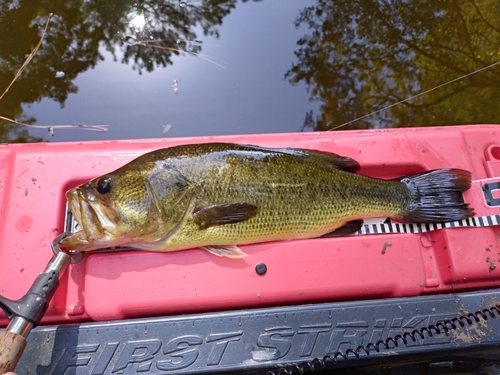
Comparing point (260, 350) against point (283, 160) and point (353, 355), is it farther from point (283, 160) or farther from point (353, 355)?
point (283, 160)

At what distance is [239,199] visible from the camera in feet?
7.47

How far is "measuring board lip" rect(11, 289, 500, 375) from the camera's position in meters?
2.05

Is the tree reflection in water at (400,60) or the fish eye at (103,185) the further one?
the tree reflection in water at (400,60)

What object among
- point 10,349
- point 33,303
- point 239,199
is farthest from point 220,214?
point 10,349

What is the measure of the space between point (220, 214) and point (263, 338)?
0.81 m

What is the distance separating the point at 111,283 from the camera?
2.27 m

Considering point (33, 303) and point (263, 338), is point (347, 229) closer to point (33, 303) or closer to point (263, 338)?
point (263, 338)

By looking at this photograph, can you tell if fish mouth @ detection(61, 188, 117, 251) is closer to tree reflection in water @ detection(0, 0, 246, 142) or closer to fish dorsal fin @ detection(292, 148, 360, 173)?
fish dorsal fin @ detection(292, 148, 360, 173)

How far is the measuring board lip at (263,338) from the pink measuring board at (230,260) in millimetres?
143

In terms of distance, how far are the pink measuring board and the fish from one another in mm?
123

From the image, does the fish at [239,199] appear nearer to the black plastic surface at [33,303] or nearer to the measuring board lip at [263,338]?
the black plastic surface at [33,303]

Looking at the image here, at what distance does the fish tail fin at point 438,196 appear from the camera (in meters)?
2.50

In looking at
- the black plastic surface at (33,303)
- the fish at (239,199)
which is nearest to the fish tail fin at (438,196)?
the fish at (239,199)

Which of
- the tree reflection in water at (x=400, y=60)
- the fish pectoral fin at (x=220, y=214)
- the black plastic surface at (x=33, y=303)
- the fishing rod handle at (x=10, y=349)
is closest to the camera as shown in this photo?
the fishing rod handle at (x=10, y=349)
